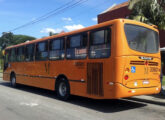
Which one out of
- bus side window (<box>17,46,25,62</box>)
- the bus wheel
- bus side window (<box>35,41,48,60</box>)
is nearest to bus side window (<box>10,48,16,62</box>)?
bus side window (<box>17,46,25,62</box>)

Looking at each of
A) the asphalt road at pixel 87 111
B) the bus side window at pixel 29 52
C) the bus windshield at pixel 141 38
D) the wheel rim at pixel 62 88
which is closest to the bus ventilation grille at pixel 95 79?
the asphalt road at pixel 87 111

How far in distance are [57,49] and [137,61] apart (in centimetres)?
422

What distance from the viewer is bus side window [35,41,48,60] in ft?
35.4

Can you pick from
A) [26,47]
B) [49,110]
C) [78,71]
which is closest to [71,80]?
[78,71]

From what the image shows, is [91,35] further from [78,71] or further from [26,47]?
[26,47]

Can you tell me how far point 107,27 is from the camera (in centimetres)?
730

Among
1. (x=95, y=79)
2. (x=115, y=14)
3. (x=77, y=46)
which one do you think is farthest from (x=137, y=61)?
(x=115, y=14)

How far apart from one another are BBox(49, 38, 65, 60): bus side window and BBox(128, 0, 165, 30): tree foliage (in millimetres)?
4499

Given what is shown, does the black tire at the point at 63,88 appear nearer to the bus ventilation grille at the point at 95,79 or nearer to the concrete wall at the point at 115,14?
the bus ventilation grille at the point at 95,79

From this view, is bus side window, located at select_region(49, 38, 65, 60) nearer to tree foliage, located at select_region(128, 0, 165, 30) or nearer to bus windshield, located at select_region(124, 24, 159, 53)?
bus windshield, located at select_region(124, 24, 159, 53)

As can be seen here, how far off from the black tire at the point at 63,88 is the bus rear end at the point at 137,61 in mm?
2970

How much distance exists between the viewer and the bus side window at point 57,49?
9586 mm

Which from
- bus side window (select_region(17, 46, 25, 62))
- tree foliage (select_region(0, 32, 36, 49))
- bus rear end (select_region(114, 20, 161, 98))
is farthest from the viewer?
tree foliage (select_region(0, 32, 36, 49))

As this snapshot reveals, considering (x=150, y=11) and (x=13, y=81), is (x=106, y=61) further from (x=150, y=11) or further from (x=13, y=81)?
(x=13, y=81)
